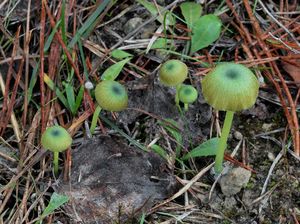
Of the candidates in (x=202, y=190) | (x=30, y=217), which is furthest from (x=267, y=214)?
(x=30, y=217)

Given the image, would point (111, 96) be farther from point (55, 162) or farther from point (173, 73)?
point (55, 162)

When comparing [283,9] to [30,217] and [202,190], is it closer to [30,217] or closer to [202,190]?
[202,190]

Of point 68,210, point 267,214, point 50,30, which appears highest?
point 50,30

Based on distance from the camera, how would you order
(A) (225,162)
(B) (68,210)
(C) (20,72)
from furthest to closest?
(C) (20,72)
(A) (225,162)
(B) (68,210)

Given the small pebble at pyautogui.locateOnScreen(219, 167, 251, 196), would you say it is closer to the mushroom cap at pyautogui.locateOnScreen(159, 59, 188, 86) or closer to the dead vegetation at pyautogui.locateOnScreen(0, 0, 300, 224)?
the dead vegetation at pyautogui.locateOnScreen(0, 0, 300, 224)

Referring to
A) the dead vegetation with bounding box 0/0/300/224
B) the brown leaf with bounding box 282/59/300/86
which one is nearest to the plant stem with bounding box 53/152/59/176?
the dead vegetation with bounding box 0/0/300/224

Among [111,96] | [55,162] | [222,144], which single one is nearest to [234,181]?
[222,144]
